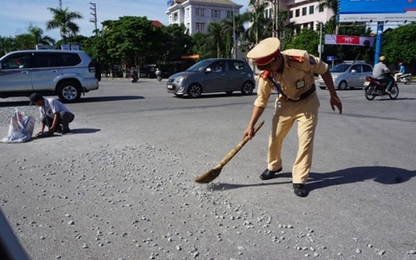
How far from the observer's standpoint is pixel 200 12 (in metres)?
83.3

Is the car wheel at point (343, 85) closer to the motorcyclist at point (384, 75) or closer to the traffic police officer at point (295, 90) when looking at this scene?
the motorcyclist at point (384, 75)

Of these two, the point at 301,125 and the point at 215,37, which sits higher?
the point at 215,37

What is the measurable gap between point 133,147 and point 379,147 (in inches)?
171

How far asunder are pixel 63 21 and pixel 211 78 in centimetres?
3837

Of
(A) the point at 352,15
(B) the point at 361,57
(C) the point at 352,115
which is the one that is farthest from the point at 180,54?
(C) the point at 352,115

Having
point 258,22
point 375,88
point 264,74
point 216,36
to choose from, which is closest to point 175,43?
point 216,36

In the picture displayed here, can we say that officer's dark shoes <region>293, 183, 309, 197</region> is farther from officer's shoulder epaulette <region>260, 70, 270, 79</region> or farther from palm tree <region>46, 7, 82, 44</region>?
palm tree <region>46, 7, 82, 44</region>

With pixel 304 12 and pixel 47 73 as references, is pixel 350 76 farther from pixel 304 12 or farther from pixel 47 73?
pixel 304 12

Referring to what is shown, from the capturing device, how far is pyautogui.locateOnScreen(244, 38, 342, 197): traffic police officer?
148 inches

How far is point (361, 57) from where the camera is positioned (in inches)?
1875

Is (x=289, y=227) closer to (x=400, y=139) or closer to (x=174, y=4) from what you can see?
(x=400, y=139)

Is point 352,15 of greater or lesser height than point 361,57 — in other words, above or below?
above

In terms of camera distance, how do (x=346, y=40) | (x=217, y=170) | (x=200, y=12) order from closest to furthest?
1. (x=217, y=170)
2. (x=346, y=40)
3. (x=200, y=12)

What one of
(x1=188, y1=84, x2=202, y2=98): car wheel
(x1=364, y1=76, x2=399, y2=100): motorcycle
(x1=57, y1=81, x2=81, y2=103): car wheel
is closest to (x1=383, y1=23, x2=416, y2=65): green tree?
(x1=364, y1=76, x2=399, y2=100): motorcycle
